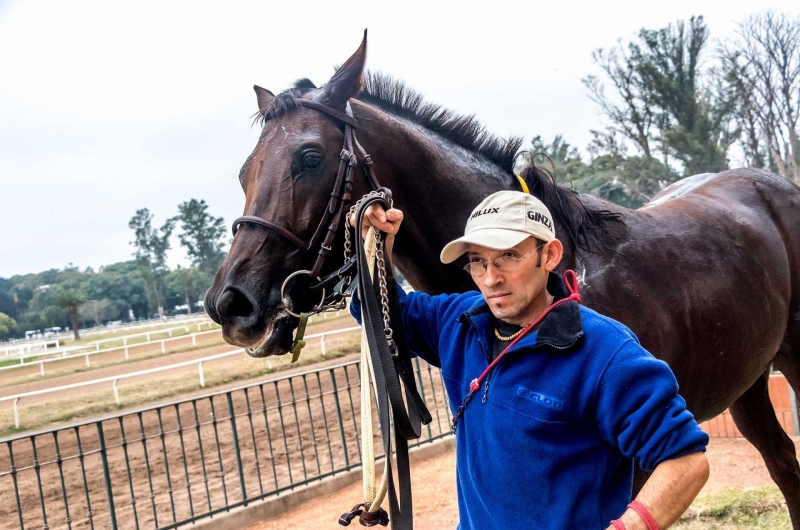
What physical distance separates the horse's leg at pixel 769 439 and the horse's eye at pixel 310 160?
3.31 metres

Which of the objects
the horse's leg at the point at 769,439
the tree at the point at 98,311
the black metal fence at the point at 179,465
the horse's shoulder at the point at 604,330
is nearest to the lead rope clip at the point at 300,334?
the horse's shoulder at the point at 604,330

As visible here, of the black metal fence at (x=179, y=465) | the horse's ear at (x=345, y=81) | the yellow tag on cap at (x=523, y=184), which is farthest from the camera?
the black metal fence at (x=179, y=465)

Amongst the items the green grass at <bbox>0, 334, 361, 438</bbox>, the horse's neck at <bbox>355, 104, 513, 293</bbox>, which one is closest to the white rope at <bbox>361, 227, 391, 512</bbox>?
the horse's neck at <bbox>355, 104, 513, 293</bbox>

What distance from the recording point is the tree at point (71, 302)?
1456cm

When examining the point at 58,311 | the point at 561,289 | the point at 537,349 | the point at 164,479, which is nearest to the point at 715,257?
the point at 561,289

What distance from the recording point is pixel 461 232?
2312mm

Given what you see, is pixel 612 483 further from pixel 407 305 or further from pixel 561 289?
pixel 407 305

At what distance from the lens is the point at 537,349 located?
4.54 feet

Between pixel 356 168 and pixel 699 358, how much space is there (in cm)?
179

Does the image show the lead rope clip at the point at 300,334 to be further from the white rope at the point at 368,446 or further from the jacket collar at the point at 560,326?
the jacket collar at the point at 560,326

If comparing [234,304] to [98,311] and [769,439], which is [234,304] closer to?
[769,439]

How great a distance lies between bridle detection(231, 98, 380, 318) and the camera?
1.90 m

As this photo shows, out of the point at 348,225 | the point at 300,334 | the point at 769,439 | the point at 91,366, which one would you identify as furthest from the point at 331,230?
the point at 91,366

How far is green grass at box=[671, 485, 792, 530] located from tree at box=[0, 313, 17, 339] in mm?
11413
